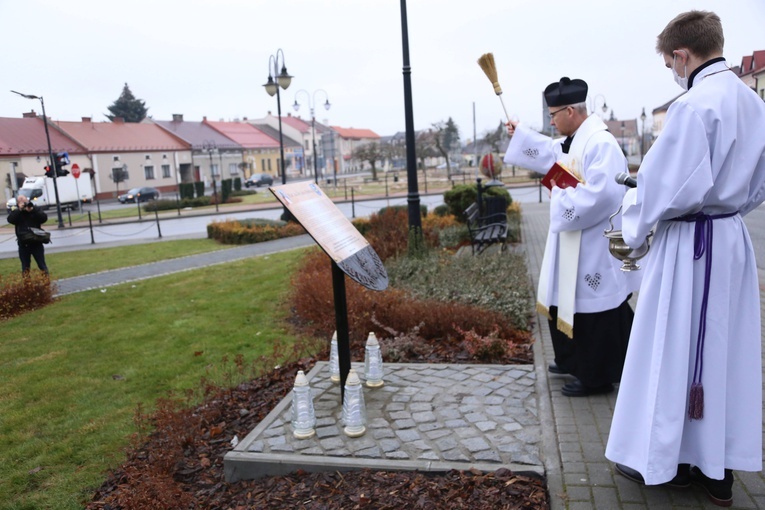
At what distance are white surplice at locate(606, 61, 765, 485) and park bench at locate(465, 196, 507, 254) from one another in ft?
24.3

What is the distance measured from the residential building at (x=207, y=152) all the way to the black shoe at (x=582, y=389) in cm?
5911

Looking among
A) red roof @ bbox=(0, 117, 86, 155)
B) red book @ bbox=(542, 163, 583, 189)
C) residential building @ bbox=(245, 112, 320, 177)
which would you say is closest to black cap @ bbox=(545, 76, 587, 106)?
red book @ bbox=(542, 163, 583, 189)

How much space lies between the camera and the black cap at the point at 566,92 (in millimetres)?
4312

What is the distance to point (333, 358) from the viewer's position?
5.21m

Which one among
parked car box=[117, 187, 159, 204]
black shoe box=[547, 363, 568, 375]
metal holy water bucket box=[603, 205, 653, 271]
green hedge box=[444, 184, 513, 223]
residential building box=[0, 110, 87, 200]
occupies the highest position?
residential building box=[0, 110, 87, 200]

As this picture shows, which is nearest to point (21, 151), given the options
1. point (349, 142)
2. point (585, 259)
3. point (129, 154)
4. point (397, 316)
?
point (129, 154)

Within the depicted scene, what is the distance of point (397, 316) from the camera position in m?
6.70

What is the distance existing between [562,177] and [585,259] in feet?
1.95

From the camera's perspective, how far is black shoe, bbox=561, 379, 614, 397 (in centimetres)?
456

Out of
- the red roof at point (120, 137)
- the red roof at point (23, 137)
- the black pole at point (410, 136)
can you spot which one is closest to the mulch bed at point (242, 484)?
the black pole at point (410, 136)

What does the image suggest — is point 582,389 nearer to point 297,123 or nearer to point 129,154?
point 129,154

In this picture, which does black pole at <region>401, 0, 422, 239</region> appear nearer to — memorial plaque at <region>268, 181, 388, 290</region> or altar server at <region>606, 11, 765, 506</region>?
memorial plaque at <region>268, 181, 388, 290</region>

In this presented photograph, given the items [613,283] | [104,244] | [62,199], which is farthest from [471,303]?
[62,199]

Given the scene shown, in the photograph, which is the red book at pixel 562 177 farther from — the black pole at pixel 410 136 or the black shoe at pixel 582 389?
the black pole at pixel 410 136
